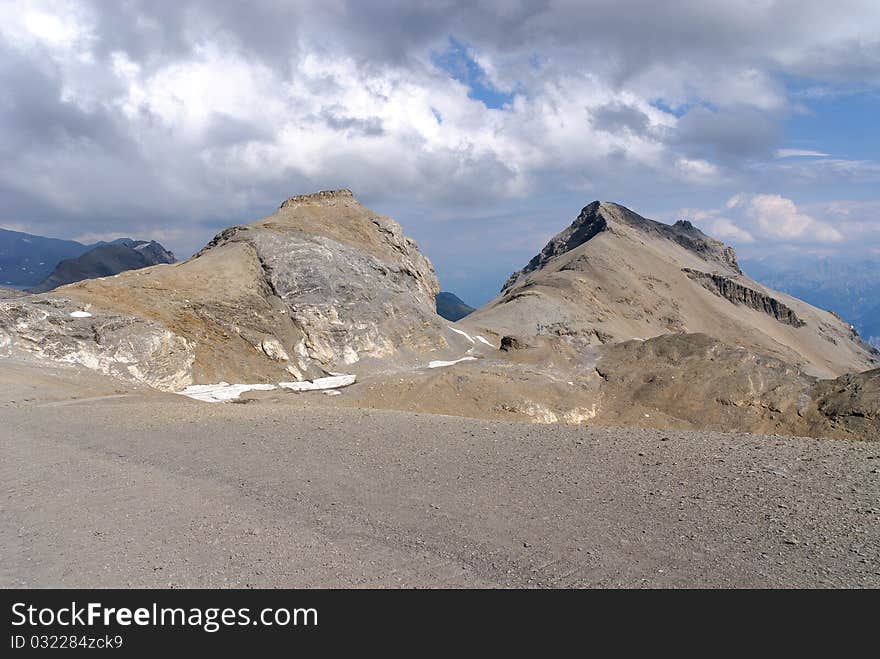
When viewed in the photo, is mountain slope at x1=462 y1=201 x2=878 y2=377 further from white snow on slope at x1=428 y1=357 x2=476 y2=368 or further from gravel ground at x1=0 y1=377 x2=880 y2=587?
gravel ground at x1=0 y1=377 x2=880 y2=587

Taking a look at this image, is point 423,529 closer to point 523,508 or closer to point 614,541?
point 523,508

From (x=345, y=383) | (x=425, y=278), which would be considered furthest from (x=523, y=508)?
(x=425, y=278)

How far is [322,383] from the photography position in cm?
3644

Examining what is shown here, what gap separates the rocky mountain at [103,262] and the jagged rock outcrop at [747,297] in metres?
115

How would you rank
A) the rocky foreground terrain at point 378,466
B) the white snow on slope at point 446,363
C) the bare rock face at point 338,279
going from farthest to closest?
the white snow on slope at point 446,363 → the bare rock face at point 338,279 → the rocky foreground terrain at point 378,466

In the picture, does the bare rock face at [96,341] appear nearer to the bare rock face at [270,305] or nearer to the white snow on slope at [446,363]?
the bare rock face at [270,305]

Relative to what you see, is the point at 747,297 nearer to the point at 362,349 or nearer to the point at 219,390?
the point at 362,349

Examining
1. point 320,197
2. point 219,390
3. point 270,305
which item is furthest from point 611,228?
point 219,390

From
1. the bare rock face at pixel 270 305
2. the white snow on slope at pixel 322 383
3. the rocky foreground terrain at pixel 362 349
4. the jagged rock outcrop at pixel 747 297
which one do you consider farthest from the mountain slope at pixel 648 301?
the white snow on slope at pixel 322 383

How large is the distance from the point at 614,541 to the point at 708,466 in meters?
3.63

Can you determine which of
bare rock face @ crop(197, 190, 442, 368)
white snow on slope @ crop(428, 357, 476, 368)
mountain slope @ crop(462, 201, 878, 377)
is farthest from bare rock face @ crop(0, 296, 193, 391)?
mountain slope @ crop(462, 201, 878, 377)

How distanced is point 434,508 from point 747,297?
104736 millimetres

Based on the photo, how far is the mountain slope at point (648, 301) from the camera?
2640 inches

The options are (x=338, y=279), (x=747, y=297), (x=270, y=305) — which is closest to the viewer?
(x=270, y=305)
